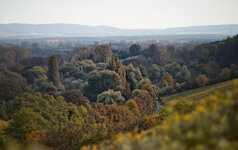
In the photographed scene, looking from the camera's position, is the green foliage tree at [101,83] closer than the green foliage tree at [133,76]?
Yes

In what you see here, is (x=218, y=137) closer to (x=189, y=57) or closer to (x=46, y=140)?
(x=46, y=140)

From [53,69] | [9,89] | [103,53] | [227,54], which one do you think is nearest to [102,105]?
[9,89]

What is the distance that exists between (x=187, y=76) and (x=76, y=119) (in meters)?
42.5

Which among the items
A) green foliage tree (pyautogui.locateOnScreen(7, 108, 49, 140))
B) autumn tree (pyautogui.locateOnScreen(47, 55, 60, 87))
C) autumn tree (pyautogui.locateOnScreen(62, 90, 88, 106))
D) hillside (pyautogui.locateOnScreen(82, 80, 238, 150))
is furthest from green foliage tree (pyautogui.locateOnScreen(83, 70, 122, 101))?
hillside (pyautogui.locateOnScreen(82, 80, 238, 150))

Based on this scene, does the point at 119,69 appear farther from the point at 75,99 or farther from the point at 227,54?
the point at 227,54

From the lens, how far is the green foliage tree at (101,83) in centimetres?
5403

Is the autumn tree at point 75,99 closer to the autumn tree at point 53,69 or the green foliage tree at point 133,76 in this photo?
the green foliage tree at point 133,76

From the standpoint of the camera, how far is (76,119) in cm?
3016

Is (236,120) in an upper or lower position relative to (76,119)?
upper

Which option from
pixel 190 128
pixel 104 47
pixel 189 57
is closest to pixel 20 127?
pixel 190 128

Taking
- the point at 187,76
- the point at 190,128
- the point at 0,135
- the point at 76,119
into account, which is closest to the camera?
the point at 190,128

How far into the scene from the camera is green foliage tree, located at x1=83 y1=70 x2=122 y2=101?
54031 millimetres

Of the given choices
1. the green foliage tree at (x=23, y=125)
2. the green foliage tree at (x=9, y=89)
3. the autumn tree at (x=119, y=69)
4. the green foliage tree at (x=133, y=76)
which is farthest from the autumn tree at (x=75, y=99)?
the green foliage tree at (x=133, y=76)

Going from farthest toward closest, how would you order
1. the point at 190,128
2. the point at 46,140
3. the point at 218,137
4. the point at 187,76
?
1. the point at 187,76
2. the point at 46,140
3. the point at 190,128
4. the point at 218,137
